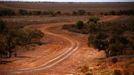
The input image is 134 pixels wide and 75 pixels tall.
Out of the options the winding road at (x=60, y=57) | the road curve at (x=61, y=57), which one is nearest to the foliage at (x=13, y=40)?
the winding road at (x=60, y=57)

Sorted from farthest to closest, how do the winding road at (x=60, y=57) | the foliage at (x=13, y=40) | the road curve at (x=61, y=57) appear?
the foliage at (x=13, y=40) → the road curve at (x=61, y=57) → the winding road at (x=60, y=57)

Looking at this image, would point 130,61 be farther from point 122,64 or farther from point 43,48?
point 43,48

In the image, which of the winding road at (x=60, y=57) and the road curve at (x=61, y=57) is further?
the road curve at (x=61, y=57)

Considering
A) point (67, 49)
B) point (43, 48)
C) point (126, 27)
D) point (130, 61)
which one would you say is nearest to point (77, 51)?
point (67, 49)

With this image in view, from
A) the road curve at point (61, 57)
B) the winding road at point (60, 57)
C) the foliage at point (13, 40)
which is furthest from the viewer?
the foliage at point (13, 40)

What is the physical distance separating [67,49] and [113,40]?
6.67m

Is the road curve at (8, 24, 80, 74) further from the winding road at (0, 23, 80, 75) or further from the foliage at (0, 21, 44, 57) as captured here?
the foliage at (0, 21, 44, 57)

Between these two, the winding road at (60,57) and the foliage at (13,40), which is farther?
A: the foliage at (13,40)

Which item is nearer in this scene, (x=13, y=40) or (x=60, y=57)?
(x=60, y=57)

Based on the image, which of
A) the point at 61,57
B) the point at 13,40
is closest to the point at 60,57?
the point at 61,57

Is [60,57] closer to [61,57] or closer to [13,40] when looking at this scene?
[61,57]

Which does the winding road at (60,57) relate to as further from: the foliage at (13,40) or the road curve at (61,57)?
the foliage at (13,40)

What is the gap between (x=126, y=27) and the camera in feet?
216

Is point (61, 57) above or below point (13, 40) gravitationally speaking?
below
